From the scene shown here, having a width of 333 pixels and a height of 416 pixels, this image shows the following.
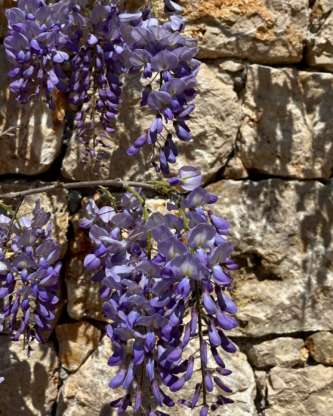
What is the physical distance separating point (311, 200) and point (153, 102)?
2.55 feet

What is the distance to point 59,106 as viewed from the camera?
207 centimetres

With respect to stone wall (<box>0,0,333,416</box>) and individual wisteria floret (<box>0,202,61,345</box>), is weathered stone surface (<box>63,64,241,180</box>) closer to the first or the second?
stone wall (<box>0,0,333,416</box>)

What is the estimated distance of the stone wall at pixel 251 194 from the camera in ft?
6.74

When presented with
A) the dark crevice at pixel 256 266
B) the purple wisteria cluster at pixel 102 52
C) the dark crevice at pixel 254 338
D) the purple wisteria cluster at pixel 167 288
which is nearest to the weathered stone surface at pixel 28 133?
the purple wisteria cluster at pixel 102 52

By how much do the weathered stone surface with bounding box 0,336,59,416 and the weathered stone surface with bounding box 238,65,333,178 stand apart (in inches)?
36.2

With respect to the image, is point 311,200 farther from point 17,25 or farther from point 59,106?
point 17,25

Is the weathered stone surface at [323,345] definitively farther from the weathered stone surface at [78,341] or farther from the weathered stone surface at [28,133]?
the weathered stone surface at [28,133]

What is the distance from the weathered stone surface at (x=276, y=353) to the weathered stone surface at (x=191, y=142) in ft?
1.92

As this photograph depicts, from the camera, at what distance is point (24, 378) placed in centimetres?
210

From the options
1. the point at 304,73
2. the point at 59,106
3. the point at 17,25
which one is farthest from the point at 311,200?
the point at 17,25

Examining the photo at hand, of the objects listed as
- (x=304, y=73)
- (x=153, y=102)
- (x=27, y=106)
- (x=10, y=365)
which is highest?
(x=304, y=73)

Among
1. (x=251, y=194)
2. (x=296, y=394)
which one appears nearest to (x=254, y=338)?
(x=296, y=394)

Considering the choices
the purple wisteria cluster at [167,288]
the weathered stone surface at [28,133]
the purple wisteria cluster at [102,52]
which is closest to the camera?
the purple wisteria cluster at [167,288]

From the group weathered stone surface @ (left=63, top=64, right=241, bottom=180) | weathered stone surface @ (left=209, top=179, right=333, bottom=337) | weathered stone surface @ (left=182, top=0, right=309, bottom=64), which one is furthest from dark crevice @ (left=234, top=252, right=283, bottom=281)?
weathered stone surface @ (left=182, top=0, right=309, bottom=64)
